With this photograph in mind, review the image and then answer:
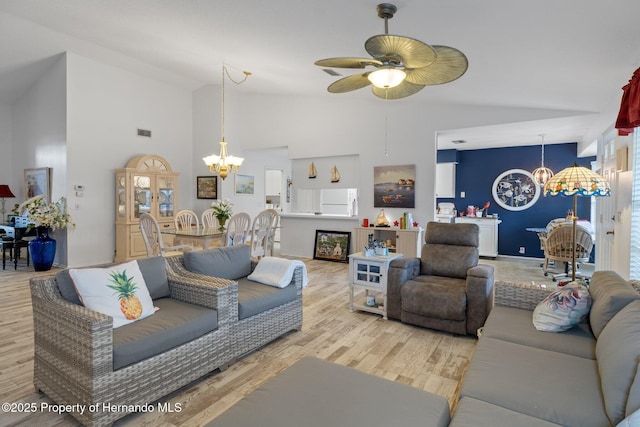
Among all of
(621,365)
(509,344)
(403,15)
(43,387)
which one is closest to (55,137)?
(43,387)

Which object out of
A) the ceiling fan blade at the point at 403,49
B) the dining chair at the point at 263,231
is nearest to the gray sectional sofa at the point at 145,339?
the ceiling fan blade at the point at 403,49

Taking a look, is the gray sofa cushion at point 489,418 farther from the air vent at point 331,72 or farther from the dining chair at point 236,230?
the air vent at point 331,72

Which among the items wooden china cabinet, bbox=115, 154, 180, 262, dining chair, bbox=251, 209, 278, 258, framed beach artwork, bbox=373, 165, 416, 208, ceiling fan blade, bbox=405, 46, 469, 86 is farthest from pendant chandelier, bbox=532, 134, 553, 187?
wooden china cabinet, bbox=115, 154, 180, 262

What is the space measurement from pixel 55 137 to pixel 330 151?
4.99 meters

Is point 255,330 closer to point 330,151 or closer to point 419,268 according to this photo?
point 419,268

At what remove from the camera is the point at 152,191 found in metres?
7.16

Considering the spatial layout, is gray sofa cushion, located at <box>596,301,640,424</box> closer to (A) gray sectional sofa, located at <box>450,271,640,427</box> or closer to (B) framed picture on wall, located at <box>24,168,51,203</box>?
(A) gray sectional sofa, located at <box>450,271,640,427</box>

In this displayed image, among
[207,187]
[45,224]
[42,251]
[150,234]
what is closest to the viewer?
[150,234]

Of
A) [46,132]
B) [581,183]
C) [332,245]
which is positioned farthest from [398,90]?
[46,132]

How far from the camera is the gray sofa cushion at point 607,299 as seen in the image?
6.20ft

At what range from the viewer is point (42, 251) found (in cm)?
589

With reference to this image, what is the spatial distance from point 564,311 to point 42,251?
720 centimetres

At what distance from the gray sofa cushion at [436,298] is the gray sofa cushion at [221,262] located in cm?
156

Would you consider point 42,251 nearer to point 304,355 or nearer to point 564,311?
point 304,355
